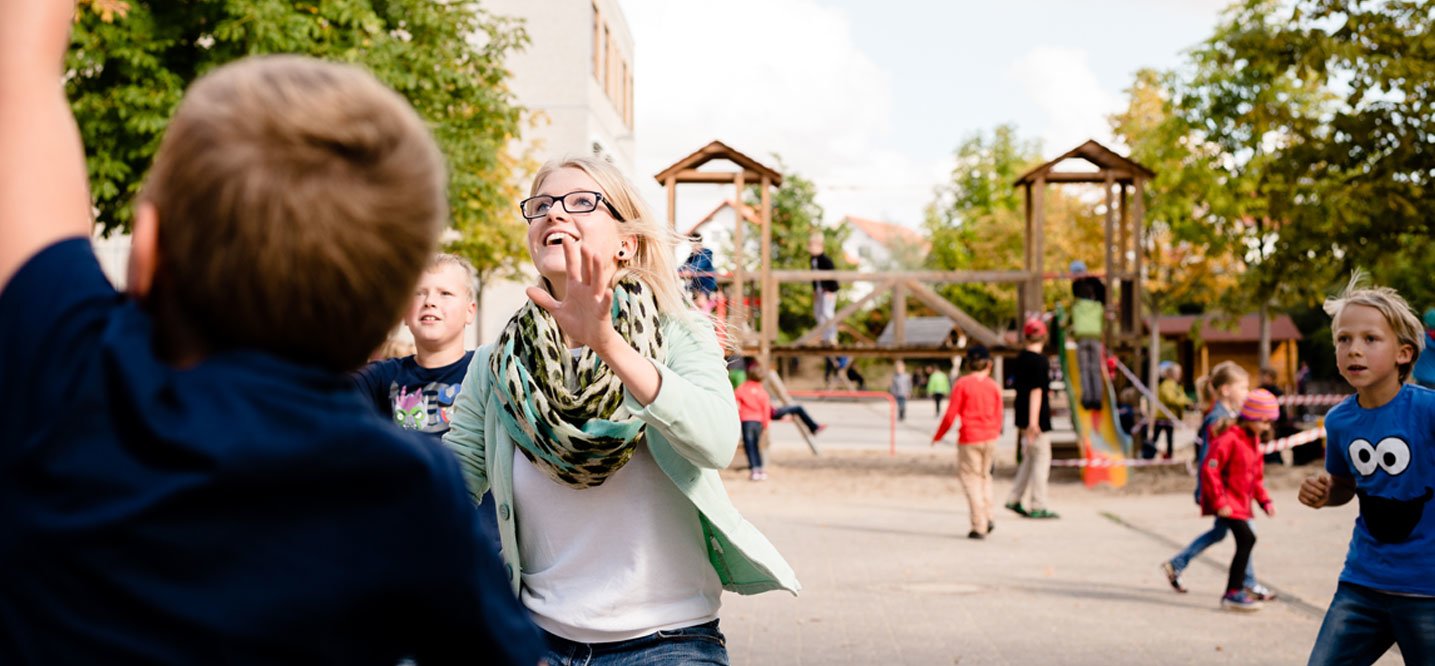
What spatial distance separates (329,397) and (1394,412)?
14.6 feet

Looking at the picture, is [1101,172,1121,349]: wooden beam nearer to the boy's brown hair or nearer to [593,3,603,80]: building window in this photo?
the boy's brown hair

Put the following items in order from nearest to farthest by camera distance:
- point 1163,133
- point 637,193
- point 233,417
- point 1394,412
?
1. point 233,417
2. point 637,193
3. point 1394,412
4. point 1163,133

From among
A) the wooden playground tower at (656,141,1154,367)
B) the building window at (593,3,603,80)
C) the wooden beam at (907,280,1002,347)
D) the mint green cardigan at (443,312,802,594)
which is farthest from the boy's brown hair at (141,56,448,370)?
the building window at (593,3,603,80)

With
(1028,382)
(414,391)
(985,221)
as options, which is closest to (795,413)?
(1028,382)

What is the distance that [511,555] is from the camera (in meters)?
3.16

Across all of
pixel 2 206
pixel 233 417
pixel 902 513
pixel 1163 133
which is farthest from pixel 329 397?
pixel 1163 133

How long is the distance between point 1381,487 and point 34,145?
454cm

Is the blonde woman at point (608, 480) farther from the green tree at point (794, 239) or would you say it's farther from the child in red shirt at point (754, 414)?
Answer: the green tree at point (794, 239)

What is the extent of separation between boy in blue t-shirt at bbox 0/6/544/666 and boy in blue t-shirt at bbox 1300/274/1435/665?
13.6ft

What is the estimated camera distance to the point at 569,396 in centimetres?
303

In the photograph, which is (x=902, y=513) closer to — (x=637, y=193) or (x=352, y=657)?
(x=637, y=193)

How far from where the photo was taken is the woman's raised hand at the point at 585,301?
8.45ft

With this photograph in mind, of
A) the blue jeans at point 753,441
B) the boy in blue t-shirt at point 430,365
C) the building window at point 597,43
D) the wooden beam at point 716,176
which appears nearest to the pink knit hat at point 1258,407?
A: the boy in blue t-shirt at point 430,365

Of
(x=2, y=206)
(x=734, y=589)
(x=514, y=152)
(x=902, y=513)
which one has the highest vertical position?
(x=514, y=152)
